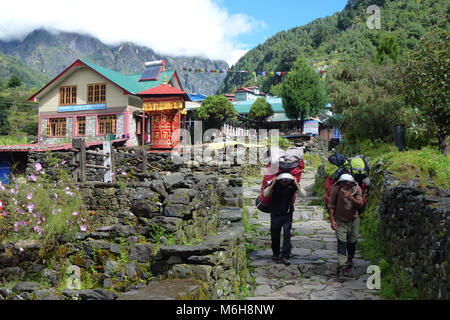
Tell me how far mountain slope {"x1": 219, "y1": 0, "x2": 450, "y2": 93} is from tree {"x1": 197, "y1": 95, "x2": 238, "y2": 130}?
30.7 meters

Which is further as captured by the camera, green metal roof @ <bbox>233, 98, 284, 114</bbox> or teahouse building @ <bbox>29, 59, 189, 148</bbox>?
green metal roof @ <bbox>233, 98, 284, 114</bbox>

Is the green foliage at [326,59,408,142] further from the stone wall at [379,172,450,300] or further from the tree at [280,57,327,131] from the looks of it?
the tree at [280,57,327,131]

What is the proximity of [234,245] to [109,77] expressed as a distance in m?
24.2

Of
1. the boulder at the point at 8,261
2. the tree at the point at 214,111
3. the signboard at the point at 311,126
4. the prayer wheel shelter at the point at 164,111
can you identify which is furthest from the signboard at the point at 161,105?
the signboard at the point at 311,126

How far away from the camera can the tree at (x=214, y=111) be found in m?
29.9

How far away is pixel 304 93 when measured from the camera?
1380 inches

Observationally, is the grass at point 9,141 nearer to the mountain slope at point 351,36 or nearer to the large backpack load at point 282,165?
the large backpack load at point 282,165

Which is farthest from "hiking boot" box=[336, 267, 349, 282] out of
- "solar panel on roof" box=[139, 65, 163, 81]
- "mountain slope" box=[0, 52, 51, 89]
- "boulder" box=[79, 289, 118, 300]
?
"mountain slope" box=[0, 52, 51, 89]

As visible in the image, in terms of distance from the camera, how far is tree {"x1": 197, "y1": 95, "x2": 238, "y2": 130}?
29.9 metres

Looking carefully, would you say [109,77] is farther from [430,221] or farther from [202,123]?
[430,221]

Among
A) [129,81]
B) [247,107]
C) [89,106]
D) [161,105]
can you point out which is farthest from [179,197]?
[247,107]

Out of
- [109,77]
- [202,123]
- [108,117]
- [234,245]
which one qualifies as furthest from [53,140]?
[234,245]

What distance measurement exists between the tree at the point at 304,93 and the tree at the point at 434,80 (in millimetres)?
25505
